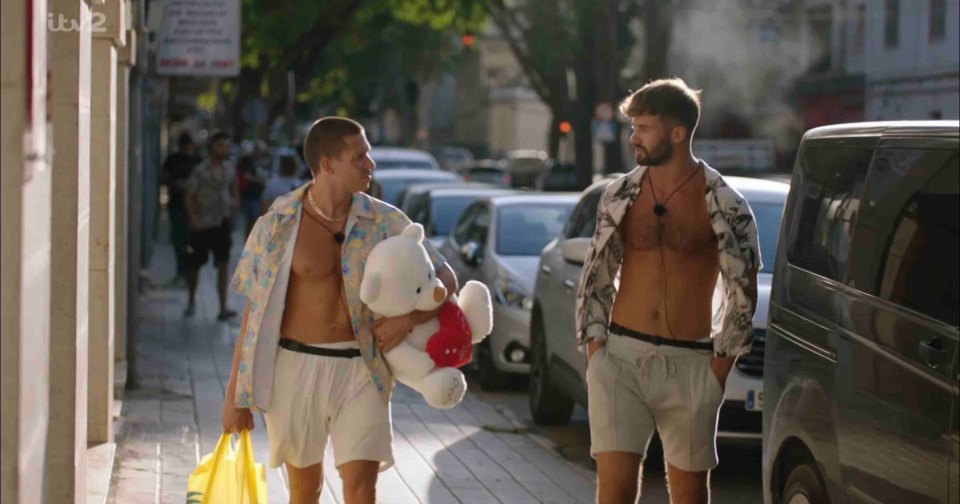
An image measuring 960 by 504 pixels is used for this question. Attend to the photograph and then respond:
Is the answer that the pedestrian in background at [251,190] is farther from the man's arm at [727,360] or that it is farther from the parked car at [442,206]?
the man's arm at [727,360]

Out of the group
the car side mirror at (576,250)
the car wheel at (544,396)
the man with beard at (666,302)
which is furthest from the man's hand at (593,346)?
the car wheel at (544,396)

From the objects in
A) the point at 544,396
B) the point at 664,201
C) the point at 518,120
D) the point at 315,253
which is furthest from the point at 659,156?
the point at 518,120

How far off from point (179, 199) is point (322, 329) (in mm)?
15509

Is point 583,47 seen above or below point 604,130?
above

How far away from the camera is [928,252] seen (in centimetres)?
519

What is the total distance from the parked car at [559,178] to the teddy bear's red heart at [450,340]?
4174 centimetres

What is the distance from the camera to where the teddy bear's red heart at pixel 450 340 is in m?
5.86

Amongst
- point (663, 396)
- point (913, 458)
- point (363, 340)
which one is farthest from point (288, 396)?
point (913, 458)

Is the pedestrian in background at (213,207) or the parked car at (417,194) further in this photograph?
the parked car at (417,194)

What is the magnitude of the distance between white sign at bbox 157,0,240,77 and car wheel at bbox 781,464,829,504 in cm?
1066

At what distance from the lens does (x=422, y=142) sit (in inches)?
3100

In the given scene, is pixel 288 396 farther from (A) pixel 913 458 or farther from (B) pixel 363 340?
(A) pixel 913 458

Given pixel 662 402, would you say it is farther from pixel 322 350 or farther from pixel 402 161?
pixel 402 161

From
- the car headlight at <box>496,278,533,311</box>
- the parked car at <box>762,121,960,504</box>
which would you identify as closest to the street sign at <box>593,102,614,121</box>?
the car headlight at <box>496,278,533,311</box>
